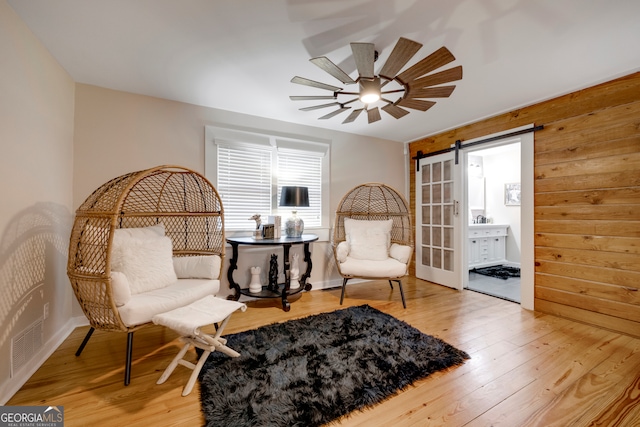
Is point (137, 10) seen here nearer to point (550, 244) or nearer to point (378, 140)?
point (378, 140)

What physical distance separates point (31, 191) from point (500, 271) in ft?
19.3

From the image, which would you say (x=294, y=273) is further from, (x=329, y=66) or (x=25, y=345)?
(x=329, y=66)

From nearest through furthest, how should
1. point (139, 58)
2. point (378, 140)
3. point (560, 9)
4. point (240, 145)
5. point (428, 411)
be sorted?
point (428, 411)
point (560, 9)
point (139, 58)
point (240, 145)
point (378, 140)

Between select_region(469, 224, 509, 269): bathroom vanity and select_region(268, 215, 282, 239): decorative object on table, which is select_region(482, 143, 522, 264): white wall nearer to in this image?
select_region(469, 224, 509, 269): bathroom vanity

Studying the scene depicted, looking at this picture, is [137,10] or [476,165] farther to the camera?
[476,165]

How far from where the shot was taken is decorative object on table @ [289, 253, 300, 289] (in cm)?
308

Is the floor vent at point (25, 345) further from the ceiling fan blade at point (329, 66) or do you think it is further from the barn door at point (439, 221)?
the barn door at point (439, 221)

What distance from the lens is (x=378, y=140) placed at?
4.05 metres

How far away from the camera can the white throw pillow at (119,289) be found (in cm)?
155

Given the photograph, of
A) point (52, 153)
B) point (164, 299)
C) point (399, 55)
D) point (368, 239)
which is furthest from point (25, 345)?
point (368, 239)

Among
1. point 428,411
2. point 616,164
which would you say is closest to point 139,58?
point 428,411

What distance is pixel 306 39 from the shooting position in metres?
1.75

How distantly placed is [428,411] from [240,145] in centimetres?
292

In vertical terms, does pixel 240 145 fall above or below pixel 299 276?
above
